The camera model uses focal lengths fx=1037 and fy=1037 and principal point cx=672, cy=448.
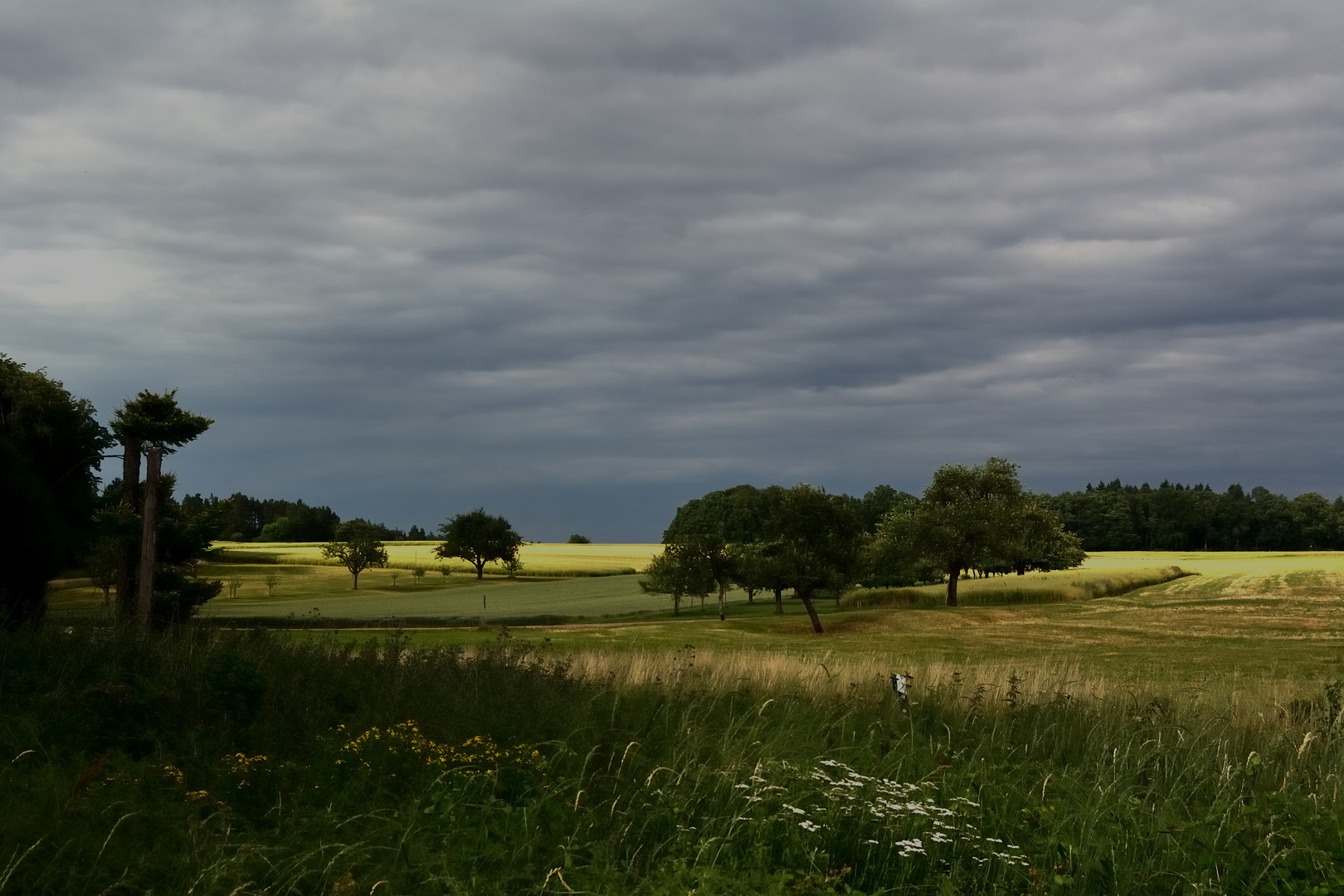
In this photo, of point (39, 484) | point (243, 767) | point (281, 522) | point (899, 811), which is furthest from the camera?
point (281, 522)

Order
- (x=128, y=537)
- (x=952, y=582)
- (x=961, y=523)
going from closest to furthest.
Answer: (x=128, y=537) < (x=961, y=523) < (x=952, y=582)

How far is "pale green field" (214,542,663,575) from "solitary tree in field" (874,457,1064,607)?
35698 millimetres

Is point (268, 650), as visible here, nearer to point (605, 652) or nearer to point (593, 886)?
point (605, 652)

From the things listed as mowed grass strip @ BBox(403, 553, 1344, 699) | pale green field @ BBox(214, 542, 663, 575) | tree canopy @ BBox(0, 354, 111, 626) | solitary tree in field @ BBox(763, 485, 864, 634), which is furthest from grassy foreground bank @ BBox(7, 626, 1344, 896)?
pale green field @ BBox(214, 542, 663, 575)

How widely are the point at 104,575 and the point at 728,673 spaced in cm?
4586

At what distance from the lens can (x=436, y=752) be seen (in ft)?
27.0

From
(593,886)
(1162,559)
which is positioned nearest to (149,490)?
(593,886)

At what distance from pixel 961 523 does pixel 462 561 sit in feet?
191

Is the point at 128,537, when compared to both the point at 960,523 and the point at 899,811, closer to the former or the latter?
the point at 899,811

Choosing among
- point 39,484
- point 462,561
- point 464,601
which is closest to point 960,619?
point 464,601

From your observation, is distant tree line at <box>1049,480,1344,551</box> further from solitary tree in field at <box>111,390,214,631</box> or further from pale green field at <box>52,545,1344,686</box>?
solitary tree in field at <box>111,390,214,631</box>

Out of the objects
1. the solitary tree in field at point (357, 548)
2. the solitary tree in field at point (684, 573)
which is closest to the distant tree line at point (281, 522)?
the solitary tree in field at point (357, 548)

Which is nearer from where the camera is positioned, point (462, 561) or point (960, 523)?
point (960, 523)

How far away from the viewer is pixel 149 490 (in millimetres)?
16594
